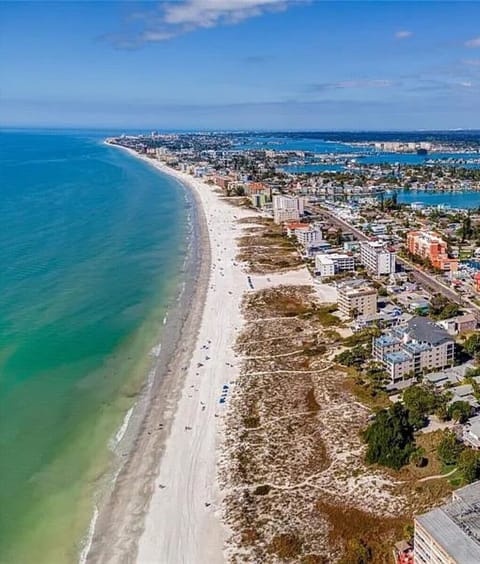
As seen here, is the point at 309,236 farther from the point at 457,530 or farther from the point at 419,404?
the point at 457,530

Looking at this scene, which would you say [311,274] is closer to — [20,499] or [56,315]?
[56,315]

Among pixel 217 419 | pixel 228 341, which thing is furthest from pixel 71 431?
pixel 228 341

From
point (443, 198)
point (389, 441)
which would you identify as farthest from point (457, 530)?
point (443, 198)

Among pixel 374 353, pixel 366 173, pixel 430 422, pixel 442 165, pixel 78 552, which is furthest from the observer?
pixel 442 165

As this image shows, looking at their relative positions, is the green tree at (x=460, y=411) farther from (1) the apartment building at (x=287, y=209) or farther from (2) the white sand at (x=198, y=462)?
(1) the apartment building at (x=287, y=209)

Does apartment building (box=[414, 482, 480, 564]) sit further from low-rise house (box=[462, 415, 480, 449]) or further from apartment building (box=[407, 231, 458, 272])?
apartment building (box=[407, 231, 458, 272])

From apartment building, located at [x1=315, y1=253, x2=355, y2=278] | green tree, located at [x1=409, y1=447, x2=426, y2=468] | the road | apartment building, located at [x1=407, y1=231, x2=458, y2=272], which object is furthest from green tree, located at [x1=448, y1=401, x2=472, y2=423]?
apartment building, located at [x1=407, y1=231, x2=458, y2=272]
